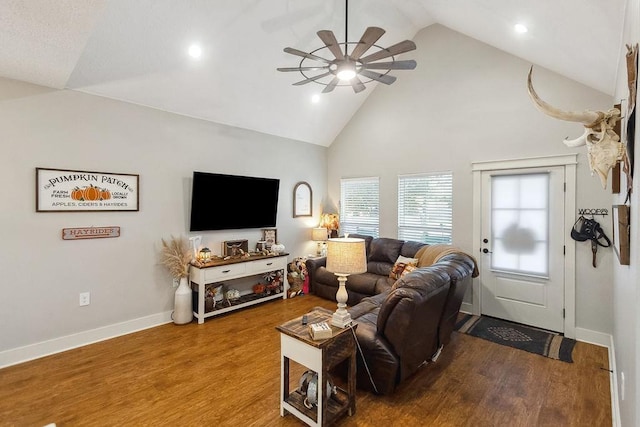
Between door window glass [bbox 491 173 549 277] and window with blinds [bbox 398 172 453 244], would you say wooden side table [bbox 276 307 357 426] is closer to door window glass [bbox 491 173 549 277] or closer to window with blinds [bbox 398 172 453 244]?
door window glass [bbox 491 173 549 277]

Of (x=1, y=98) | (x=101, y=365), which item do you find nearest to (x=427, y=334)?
(x=101, y=365)

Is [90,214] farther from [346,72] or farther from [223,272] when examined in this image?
[346,72]

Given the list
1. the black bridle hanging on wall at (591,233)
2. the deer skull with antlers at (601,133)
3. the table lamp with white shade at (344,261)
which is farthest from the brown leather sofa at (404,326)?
the black bridle hanging on wall at (591,233)

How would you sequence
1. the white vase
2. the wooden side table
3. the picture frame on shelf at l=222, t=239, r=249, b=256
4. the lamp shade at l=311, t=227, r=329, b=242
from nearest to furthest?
the wooden side table < the white vase < the picture frame on shelf at l=222, t=239, r=249, b=256 < the lamp shade at l=311, t=227, r=329, b=242

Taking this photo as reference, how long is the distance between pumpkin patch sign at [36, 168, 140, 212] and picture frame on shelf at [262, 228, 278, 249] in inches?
77.8

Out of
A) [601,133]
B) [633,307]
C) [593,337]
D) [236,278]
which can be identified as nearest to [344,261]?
[633,307]

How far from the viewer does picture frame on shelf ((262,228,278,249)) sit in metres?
5.10

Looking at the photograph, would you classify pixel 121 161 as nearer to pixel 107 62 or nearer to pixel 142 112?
pixel 142 112

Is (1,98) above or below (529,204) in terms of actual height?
above

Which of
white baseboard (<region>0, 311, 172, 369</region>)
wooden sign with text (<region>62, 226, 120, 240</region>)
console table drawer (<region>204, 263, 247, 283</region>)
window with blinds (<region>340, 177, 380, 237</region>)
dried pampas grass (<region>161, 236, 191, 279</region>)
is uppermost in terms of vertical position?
window with blinds (<region>340, 177, 380, 237</region>)

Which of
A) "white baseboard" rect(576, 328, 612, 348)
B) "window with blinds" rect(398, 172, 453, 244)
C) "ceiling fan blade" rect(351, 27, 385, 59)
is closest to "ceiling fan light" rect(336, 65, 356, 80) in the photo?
"ceiling fan blade" rect(351, 27, 385, 59)

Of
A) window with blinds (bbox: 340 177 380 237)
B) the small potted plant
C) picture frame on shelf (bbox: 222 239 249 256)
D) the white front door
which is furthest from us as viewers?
window with blinds (bbox: 340 177 380 237)

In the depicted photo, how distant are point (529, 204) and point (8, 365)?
241 inches

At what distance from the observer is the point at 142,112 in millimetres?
3758
